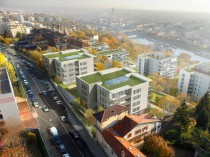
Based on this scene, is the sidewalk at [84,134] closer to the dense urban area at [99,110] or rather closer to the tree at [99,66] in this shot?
the dense urban area at [99,110]

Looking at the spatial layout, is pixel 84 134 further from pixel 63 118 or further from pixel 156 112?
pixel 156 112

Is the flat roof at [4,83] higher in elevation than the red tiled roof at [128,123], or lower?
higher

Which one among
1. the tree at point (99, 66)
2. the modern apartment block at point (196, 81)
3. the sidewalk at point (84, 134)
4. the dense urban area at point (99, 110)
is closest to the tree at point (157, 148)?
the dense urban area at point (99, 110)

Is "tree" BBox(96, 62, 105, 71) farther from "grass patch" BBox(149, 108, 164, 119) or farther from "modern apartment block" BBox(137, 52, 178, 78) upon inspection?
"grass patch" BBox(149, 108, 164, 119)

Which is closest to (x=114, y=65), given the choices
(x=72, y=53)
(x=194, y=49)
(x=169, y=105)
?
(x=72, y=53)

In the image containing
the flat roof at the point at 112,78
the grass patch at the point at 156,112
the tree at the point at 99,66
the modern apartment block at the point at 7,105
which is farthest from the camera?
the tree at the point at 99,66

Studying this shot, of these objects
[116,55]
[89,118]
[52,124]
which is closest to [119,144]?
[89,118]
